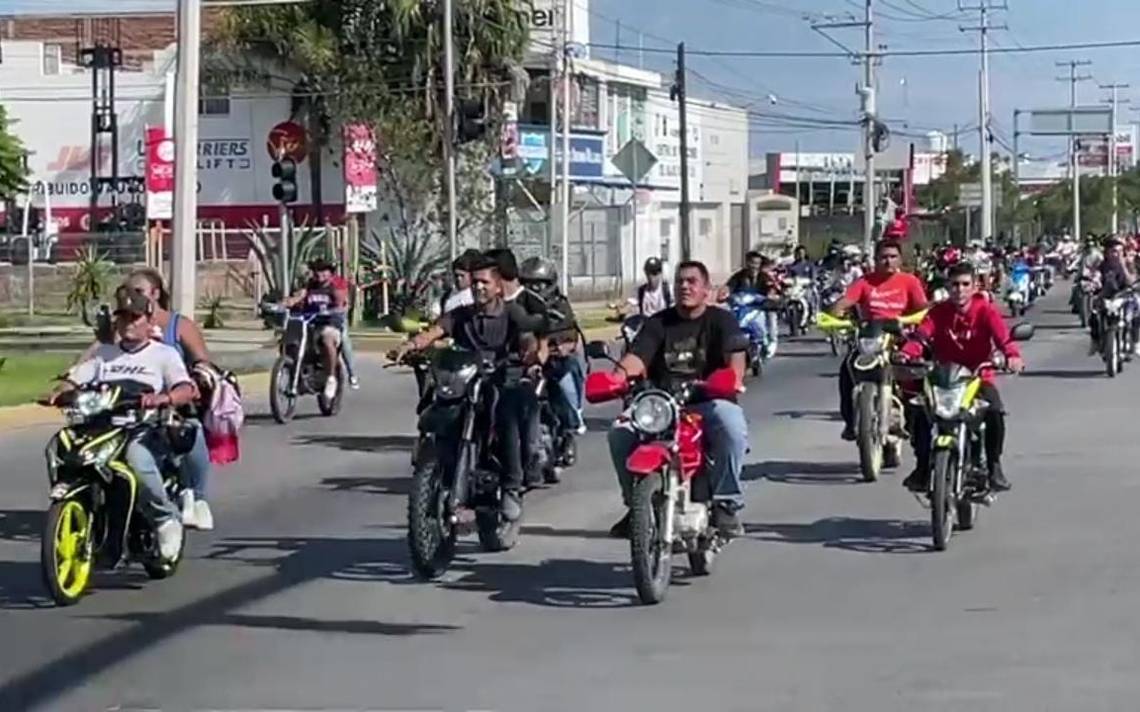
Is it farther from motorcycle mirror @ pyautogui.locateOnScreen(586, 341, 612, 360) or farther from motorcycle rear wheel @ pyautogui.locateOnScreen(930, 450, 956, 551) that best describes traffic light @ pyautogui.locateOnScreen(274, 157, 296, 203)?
motorcycle rear wheel @ pyautogui.locateOnScreen(930, 450, 956, 551)

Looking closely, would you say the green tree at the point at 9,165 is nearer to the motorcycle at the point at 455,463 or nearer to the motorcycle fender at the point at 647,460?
the motorcycle at the point at 455,463

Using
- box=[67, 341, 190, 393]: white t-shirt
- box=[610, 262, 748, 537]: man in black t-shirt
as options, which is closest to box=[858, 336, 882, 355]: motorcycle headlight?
box=[610, 262, 748, 537]: man in black t-shirt

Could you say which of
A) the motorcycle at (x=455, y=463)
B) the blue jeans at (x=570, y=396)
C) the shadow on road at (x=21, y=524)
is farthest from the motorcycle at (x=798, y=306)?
the motorcycle at (x=455, y=463)

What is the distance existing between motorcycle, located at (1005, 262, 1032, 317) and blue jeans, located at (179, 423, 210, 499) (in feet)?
113

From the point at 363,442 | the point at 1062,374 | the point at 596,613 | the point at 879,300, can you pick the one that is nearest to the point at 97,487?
the point at 596,613

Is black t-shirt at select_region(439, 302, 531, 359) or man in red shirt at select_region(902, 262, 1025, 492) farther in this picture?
man in red shirt at select_region(902, 262, 1025, 492)

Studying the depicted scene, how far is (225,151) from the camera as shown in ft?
204

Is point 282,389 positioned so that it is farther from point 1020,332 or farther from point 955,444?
point 955,444

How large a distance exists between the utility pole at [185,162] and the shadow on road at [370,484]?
9472mm

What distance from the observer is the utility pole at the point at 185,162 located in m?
26.3

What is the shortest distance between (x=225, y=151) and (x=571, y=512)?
48.8m

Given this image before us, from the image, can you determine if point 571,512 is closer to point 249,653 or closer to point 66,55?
point 249,653

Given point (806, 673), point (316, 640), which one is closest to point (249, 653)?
point (316, 640)

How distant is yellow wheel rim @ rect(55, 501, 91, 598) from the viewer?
1110cm
